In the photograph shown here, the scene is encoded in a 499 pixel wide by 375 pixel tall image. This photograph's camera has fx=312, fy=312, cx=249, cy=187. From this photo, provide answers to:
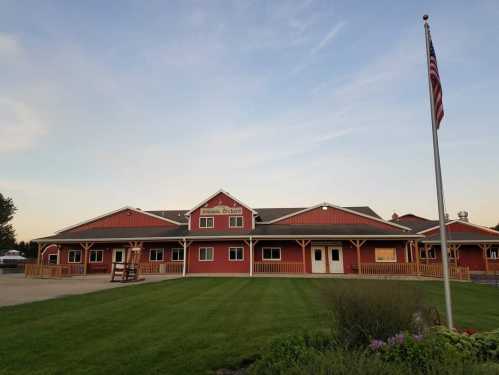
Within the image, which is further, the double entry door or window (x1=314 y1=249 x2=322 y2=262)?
window (x1=314 y1=249 x2=322 y2=262)

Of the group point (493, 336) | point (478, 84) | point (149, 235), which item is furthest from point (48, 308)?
point (478, 84)

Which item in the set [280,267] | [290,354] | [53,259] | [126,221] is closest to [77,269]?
[126,221]

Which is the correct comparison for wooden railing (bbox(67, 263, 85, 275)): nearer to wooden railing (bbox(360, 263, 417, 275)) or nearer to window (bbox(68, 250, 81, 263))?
window (bbox(68, 250, 81, 263))

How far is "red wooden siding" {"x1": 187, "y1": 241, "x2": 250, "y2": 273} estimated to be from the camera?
2511 cm

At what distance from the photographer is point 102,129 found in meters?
18.9

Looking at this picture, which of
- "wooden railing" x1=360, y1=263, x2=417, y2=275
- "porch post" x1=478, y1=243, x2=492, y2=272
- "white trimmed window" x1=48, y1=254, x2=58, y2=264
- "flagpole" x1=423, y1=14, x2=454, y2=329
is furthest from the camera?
"white trimmed window" x1=48, y1=254, x2=58, y2=264

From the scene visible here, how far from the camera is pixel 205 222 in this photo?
87.5 ft

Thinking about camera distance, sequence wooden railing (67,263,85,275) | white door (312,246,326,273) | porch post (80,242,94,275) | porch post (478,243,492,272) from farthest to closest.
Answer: wooden railing (67,263,85,275)
porch post (478,243,492,272)
porch post (80,242,94,275)
white door (312,246,326,273)

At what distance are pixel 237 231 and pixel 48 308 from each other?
16.8 metres

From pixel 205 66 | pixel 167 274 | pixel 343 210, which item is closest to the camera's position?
pixel 205 66

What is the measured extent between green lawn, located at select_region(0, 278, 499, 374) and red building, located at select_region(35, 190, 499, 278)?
11.3 m

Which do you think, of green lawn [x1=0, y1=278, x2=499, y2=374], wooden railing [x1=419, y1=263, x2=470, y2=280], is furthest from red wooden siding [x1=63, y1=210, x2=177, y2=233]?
wooden railing [x1=419, y1=263, x2=470, y2=280]

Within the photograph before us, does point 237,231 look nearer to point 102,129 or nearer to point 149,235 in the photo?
point 149,235

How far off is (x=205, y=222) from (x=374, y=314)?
22839mm
